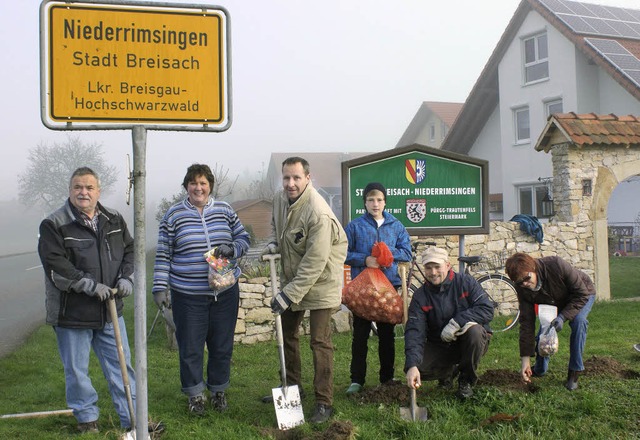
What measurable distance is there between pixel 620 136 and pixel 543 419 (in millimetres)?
7506

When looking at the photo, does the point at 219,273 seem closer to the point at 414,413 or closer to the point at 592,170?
the point at 414,413

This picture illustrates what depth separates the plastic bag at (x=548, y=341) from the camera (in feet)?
16.1

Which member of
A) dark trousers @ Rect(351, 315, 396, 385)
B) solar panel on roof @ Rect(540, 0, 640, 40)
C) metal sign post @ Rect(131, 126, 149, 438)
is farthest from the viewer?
solar panel on roof @ Rect(540, 0, 640, 40)

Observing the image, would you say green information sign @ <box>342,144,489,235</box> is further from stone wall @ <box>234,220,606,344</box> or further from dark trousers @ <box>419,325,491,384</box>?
dark trousers @ <box>419,325,491,384</box>

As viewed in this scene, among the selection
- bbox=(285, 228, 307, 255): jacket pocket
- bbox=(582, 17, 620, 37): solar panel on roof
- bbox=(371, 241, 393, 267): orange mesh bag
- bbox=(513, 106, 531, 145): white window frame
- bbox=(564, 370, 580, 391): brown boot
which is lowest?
bbox=(564, 370, 580, 391): brown boot

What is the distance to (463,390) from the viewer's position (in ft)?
15.7

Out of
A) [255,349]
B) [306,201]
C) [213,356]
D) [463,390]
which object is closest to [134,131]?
[306,201]

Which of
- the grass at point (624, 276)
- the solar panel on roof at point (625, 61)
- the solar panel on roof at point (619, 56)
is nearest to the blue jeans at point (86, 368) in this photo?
the grass at point (624, 276)

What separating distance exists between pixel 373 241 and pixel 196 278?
5.57ft

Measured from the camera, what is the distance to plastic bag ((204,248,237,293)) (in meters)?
4.85

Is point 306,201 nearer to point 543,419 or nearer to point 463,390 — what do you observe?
point 463,390

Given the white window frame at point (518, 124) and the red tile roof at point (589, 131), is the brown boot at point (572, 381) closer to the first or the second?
the red tile roof at point (589, 131)

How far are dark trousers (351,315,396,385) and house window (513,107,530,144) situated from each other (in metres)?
19.3

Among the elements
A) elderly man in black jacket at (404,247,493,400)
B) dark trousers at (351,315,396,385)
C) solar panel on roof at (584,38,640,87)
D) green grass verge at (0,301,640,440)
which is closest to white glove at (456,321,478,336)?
elderly man in black jacket at (404,247,493,400)
